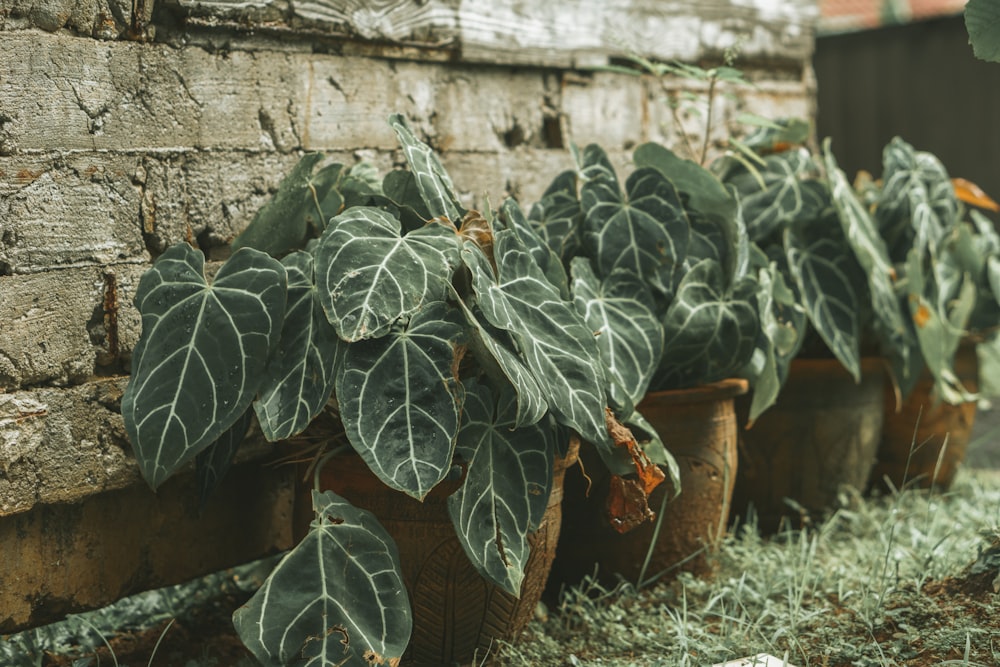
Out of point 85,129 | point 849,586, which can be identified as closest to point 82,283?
point 85,129

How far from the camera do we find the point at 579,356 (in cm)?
204

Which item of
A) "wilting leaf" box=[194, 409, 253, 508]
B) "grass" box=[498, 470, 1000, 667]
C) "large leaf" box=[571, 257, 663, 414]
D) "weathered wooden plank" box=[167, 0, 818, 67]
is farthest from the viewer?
"weathered wooden plank" box=[167, 0, 818, 67]

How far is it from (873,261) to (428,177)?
1.50 m

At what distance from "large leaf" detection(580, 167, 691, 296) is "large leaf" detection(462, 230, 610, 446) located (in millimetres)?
457

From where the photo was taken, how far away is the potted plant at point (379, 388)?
182 cm

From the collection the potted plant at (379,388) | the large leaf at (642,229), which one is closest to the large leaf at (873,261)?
the large leaf at (642,229)

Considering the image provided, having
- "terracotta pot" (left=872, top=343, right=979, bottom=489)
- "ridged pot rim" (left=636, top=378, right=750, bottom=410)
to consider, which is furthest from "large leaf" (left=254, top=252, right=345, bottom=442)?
"terracotta pot" (left=872, top=343, right=979, bottom=489)

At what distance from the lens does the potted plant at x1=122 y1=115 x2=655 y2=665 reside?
1.82 m

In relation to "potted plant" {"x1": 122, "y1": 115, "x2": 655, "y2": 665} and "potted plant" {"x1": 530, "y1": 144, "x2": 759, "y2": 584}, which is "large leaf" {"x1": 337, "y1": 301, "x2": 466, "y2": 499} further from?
"potted plant" {"x1": 530, "y1": 144, "x2": 759, "y2": 584}

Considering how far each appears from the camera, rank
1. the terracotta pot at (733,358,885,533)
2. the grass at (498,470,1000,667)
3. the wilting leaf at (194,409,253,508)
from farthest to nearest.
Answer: the terracotta pot at (733,358,885,533) → the wilting leaf at (194,409,253,508) → the grass at (498,470,1000,667)

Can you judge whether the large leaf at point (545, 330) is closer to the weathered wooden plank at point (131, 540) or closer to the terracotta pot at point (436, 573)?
the terracotta pot at point (436, 573)

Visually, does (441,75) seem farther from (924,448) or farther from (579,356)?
(924,448)

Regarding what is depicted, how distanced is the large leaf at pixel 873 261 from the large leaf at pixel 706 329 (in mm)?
532

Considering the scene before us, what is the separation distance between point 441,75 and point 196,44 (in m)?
0.72
